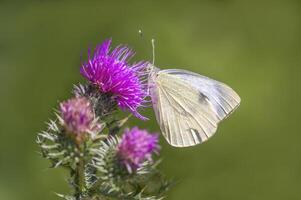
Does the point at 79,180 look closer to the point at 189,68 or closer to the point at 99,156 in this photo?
the point at 99,156

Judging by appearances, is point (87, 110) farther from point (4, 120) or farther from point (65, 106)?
point (4, 120)

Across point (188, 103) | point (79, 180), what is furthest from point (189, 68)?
point (79, 180)

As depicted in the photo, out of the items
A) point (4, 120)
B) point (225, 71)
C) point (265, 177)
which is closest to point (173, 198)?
point (265, 177)

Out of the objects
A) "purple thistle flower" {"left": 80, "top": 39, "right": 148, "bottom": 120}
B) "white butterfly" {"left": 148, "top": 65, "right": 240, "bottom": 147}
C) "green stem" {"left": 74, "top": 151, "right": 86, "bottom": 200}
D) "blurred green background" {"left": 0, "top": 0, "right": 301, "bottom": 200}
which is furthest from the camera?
"blurred green background" {"left": 0, "top": 0, "right": 301, "bottom": 200}

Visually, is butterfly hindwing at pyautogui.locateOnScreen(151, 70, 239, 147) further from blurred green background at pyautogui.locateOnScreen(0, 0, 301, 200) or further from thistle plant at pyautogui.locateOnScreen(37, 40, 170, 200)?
blurred green background at pyautogui.locateOnScreen(0, 0, 301, 200)

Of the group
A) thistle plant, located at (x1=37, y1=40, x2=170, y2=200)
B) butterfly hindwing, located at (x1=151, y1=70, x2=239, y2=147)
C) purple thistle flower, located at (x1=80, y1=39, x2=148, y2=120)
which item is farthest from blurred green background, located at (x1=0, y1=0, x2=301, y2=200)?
thistle plant, located at (x1=37, y1=40, x2=170, y2=200)

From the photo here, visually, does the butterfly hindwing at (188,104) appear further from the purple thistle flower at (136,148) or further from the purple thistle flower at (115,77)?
the purple thistle flower at (136,148)
